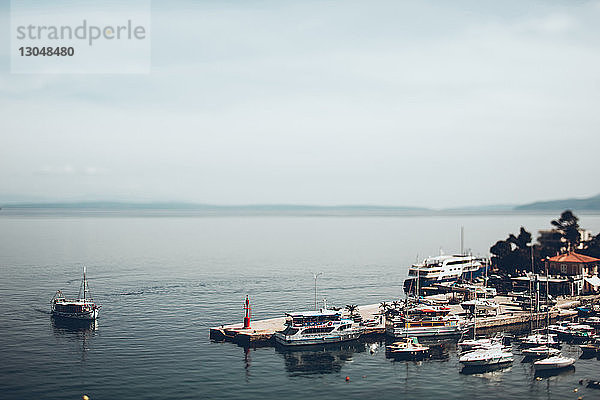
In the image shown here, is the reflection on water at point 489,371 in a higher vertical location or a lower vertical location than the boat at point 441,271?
lower

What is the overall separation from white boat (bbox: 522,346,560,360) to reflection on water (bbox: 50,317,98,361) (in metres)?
66.6

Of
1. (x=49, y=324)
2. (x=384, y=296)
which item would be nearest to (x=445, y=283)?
(x=384, y=296)

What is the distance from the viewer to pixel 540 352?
90.1 metres

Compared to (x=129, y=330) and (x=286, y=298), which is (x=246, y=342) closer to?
(x=129, y=330)

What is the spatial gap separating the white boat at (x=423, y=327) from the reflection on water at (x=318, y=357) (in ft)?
20.2

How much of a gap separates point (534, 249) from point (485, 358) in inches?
4082

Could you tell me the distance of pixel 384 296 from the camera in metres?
150

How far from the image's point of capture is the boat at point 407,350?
93.4 m

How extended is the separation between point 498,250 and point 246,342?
347 ft

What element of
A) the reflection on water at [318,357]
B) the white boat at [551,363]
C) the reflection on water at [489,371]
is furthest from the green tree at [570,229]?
the reflection on water at [318,357]

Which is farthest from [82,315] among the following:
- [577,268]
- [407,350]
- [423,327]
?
[577,268]

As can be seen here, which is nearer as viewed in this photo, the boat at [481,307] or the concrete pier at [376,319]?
the concrete pier at [376,319]

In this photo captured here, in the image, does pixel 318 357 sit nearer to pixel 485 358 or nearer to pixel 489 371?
pixel 485 358

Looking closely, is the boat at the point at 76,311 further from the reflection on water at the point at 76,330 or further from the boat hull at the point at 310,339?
the boat hull at the point at 310,339
